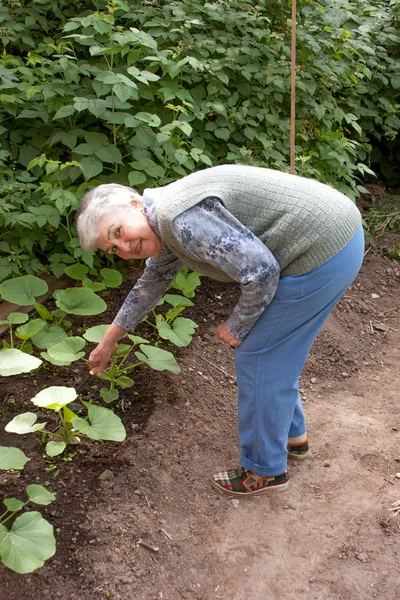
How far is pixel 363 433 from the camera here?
2746 millimetres

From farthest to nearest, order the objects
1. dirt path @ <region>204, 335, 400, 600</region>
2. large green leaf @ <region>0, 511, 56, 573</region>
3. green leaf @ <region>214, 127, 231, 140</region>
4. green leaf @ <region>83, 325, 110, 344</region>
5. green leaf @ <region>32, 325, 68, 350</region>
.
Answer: green leaf @ <region>214, 127, 231, 140</region>
green leaf @ <region>32, 325, 68, 350</region>
green leaf @ <region>83, 325, 110, 344</region>
dirt path @ <region>204, 335, 400, 600</region>
large green leaf @ <region>0, 511, 56, 573</region>

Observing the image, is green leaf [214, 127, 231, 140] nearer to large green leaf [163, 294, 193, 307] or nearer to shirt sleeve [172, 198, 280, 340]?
large green leaf [163, 294, 193, 307]

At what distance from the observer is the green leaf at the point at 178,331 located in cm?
270

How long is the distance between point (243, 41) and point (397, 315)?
1.81m

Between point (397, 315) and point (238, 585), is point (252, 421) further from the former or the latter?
point (397, 315)

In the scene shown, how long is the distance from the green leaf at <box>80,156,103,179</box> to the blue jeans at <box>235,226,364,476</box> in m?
1.39

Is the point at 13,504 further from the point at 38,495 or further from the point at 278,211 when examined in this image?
the point at 278,211

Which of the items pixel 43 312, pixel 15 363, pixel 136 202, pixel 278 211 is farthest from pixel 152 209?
pixel 43 312

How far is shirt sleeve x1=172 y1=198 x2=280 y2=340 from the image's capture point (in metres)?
1.74

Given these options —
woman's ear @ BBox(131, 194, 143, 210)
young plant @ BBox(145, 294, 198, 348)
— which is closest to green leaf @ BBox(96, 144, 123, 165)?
young plant @ BBox(145, 294, 198, 348)

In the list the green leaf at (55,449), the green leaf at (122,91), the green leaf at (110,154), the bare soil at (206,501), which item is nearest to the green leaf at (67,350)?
the bare soil at (206,501)

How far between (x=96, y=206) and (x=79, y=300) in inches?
38.4

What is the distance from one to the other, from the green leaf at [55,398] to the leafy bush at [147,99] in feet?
3.22

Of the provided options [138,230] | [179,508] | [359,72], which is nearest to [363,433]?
[179,508]
